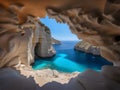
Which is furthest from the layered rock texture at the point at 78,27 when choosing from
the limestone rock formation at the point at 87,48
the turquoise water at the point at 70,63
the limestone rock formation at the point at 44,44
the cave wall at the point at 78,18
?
the limestone rock formation at the point at 87,48

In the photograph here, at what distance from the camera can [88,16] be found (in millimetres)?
1629

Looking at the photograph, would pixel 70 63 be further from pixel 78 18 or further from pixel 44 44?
pixel 78 18

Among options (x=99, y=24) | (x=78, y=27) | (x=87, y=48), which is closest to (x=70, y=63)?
(x=87, y=48)

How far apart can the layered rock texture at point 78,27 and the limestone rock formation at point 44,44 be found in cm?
394

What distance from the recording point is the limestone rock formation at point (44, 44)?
609 centimetres

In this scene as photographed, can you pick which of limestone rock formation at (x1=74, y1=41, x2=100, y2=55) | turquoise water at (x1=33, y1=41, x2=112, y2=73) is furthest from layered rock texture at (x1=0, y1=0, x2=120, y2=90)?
limestone rock formation at (x1=74, y1=41, x2=100, y2=55)

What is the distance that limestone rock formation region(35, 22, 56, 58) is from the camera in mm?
6094

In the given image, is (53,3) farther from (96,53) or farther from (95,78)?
(96,53)

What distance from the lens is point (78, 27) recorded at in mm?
Result: 1755

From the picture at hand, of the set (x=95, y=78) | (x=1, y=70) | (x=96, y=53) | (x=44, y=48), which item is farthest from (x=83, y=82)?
(x=96, y=53)

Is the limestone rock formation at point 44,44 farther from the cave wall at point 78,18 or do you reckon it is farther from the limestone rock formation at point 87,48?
the cave wall at point 78,18

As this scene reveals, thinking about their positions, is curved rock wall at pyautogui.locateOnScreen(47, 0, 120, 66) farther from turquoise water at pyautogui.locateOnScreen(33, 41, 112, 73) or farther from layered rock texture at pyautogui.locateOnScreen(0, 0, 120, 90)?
turquoise water at pyautogui.locateOnScreen(33, 41, 112, 73)

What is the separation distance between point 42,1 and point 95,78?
883 mm

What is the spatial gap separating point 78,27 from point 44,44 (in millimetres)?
4616
